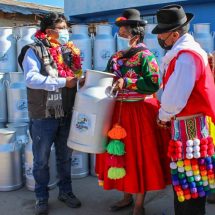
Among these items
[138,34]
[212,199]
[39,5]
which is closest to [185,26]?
[138,34]

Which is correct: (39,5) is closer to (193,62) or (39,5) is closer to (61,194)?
(61,194)

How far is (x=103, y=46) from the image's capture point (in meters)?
4.45

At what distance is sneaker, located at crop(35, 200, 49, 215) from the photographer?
311cm

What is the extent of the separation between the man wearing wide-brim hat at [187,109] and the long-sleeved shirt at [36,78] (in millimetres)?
920

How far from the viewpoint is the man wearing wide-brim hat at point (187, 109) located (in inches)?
83.4

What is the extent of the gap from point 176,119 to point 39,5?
14925 millimetres

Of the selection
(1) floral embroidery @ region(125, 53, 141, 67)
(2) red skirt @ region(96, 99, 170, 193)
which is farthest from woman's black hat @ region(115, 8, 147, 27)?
(2) red skirt @ region(96, 99, 170, 193)

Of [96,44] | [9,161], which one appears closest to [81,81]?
[9,161]

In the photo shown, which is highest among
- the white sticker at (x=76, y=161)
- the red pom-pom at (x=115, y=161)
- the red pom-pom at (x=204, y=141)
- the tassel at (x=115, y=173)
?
the red pom-pom at (x=204, y=141)

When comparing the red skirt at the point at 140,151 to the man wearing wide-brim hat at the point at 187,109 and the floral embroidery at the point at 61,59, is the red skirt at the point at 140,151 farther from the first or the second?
the floral embroidery at the point at 61,59

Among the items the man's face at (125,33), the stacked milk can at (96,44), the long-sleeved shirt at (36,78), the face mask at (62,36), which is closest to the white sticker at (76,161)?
the stacked milk can at (96,44)

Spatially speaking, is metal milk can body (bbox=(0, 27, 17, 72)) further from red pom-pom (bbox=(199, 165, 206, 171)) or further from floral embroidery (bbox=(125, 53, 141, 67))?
red pom-pom (bbox=(199, 165, 206, 171))

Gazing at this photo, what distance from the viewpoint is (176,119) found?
7.45 feet

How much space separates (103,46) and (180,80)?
247 cm
